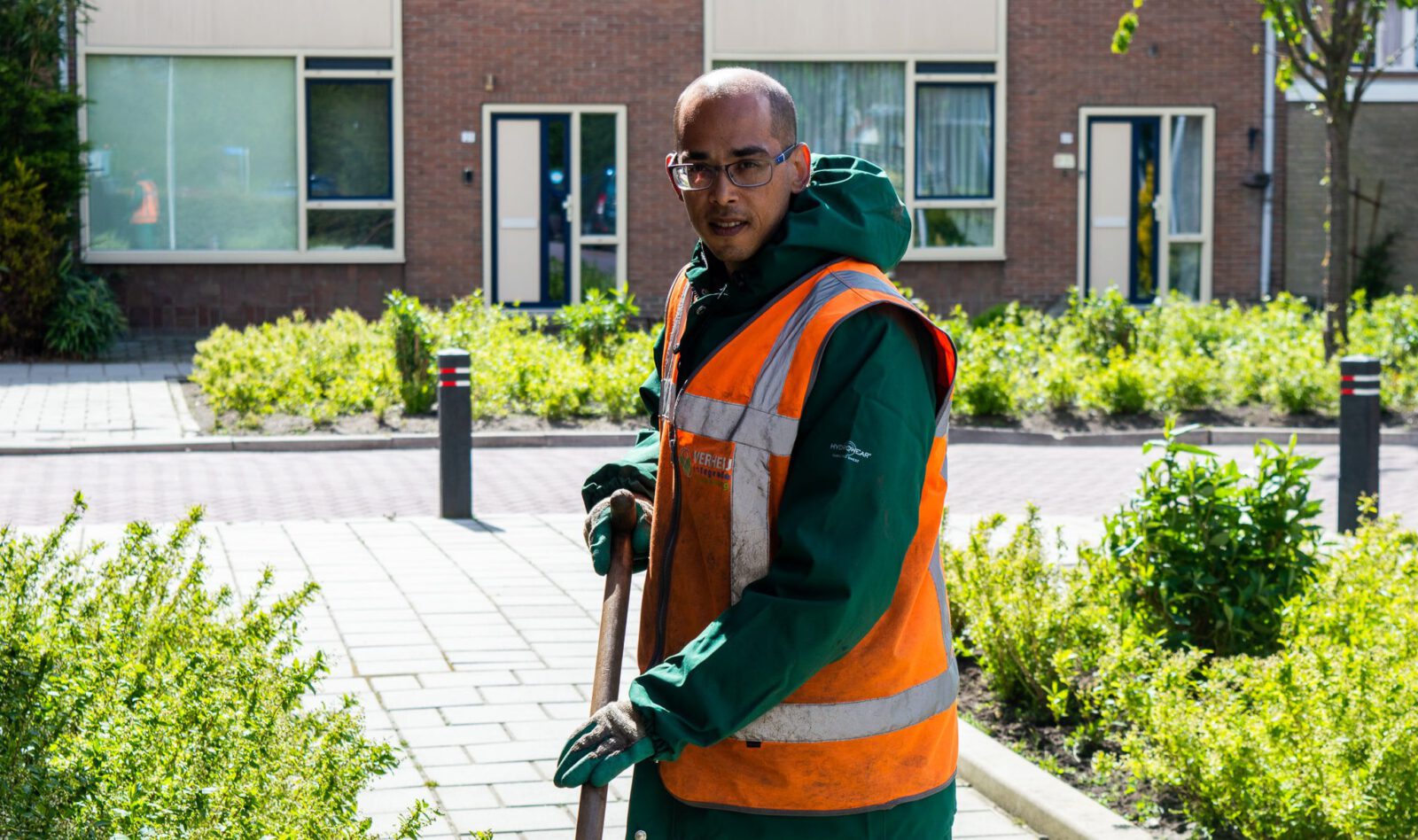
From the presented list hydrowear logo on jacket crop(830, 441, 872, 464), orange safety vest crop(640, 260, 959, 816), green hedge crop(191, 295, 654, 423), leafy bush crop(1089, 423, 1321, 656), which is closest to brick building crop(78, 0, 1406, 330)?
green hedge crop(191, 295, 654, 423)

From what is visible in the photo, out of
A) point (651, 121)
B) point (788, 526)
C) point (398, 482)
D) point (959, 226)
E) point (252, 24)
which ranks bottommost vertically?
point (398, 482)

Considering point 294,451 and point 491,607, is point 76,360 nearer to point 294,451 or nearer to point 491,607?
point 294,451

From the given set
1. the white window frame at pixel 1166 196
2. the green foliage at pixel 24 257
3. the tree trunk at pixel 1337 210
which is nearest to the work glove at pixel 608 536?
the tree trunk at pixel 1337 210

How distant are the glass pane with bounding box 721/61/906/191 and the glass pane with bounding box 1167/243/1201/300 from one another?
387 cm

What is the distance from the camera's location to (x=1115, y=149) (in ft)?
72.7

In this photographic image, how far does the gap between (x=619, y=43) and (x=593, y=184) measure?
5.69 ft

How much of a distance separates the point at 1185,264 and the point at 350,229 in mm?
10873

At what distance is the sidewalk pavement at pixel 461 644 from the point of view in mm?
4809

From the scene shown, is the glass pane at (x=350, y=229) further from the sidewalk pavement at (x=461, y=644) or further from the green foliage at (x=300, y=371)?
the sidewalk pavement at (x=461, y=644)

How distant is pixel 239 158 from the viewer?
66.5 ft

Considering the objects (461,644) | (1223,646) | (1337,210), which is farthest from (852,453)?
(1337,210)

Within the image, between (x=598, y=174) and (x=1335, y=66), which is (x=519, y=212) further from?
(x=1335, y=66)

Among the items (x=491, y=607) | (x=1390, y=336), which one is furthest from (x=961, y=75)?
(x=491, y=607)

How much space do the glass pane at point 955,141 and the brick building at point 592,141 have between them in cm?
3
